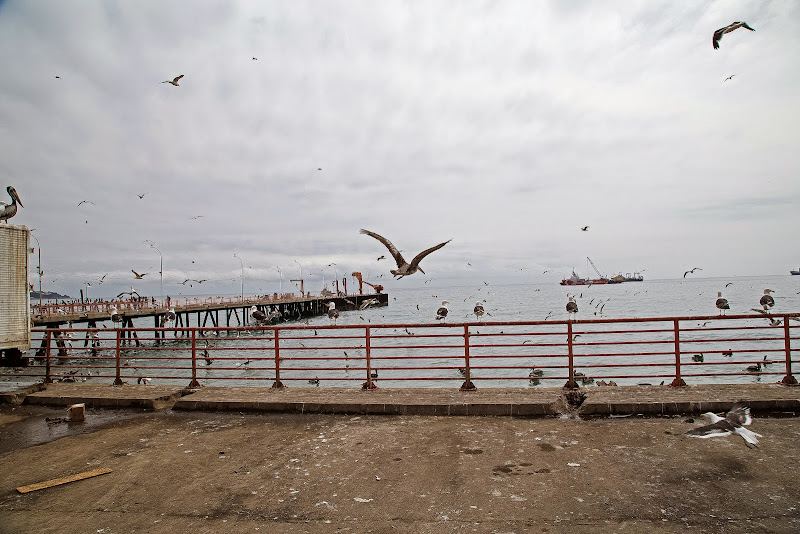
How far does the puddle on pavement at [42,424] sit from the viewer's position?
6.52 metres

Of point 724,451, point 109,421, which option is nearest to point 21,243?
point 109,421

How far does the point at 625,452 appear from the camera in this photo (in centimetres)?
525

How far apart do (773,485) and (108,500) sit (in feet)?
20.4

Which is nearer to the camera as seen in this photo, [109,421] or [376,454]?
[376,454]

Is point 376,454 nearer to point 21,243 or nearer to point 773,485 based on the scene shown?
point 773,485

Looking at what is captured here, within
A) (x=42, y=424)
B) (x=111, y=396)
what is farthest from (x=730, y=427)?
(x=42, y=424)

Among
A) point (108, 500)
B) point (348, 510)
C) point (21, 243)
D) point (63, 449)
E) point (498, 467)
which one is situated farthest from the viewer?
point (21, 243)

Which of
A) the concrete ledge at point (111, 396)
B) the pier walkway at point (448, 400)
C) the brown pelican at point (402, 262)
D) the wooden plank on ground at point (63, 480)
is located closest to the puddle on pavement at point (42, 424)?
the concrete ledge at point (111, 396)

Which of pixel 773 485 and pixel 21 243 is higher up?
pixel 21 243

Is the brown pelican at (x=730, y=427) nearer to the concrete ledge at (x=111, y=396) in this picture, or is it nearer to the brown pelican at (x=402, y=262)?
the brown pelican at (x=402, y=262)

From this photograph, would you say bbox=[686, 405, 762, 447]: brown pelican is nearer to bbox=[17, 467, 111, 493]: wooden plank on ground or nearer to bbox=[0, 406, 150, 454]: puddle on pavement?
bbox=[17, 467, 111, 493]: wooden plank on ground

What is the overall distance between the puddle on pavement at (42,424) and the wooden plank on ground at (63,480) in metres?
1.81

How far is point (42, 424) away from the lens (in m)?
7.30

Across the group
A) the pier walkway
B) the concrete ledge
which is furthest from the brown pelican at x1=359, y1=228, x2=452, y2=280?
the concrete ledge
